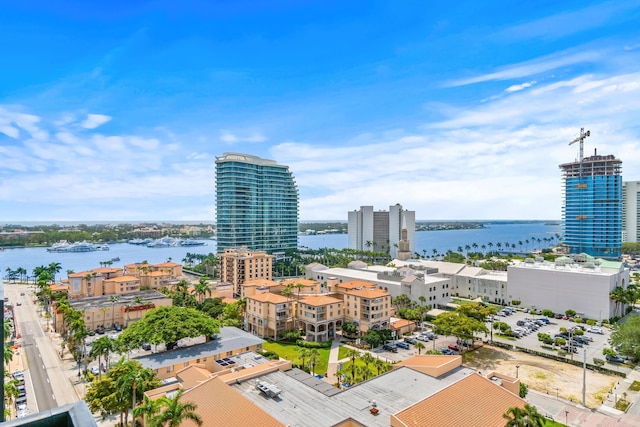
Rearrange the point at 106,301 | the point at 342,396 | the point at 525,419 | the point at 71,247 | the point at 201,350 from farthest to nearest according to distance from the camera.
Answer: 1. the point at 71,247
2. the point at 106,301
3. the point at 201,350
4. the point at 342,396
5. the point at 525,419

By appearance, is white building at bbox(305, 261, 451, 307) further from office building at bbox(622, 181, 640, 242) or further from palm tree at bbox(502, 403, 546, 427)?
office building at bbox(622, 181, 640, 242)

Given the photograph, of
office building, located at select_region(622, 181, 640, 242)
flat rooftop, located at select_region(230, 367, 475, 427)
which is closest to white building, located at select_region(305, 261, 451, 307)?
flat rooftop, located at select_region(230, 367, 475, 427)

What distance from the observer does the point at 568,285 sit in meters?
68.7

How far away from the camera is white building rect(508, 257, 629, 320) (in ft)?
215

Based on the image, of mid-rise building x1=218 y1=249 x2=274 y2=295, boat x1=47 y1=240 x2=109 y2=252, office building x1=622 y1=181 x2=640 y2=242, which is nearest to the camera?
mid-rise building x1=218 y1=249 x2=274 y2=295

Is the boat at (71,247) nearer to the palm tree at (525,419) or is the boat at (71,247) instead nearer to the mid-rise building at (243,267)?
the mid-rise building at (243,267)

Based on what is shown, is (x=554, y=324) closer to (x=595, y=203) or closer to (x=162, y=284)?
(x=162, y=284)

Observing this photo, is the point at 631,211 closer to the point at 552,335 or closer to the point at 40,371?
the point at 552,335

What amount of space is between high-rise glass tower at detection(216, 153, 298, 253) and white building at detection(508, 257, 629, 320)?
76.0 meters

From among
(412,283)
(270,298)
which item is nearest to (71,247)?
(270,298)

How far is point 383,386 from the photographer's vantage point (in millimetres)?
31516

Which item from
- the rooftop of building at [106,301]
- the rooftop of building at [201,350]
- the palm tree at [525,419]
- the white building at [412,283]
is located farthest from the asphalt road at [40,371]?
the white building at [412,283]

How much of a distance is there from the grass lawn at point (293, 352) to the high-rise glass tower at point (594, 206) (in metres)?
122

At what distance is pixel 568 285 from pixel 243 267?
67.0 m
